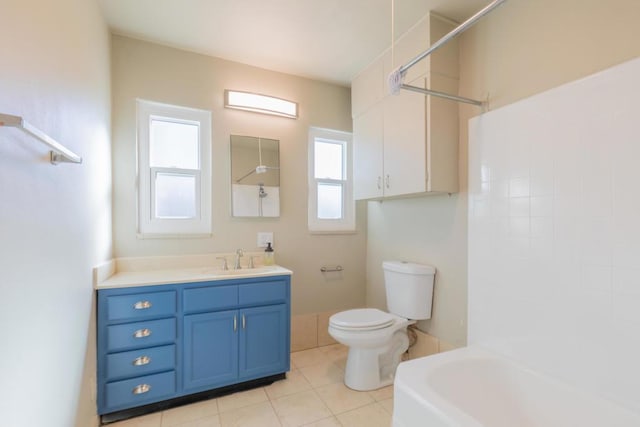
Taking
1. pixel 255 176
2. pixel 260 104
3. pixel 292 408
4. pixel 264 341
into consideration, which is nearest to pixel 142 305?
pixel 264 341

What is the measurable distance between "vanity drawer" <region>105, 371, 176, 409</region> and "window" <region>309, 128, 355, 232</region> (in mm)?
1574

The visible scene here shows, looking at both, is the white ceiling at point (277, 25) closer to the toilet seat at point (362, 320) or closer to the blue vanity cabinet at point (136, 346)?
the blue vanity cabinet at point (136, 346)

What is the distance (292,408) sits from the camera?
1.91 metres

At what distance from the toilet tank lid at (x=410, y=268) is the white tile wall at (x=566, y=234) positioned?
1.31ft

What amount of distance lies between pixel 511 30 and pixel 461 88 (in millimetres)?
398

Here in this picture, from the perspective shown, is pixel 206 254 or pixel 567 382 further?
pixel 206 254

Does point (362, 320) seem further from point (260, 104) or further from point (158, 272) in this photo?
point (260, 104)

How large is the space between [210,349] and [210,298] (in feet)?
1.10

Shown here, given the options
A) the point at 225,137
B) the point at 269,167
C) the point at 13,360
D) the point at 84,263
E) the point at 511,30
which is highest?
the point at 511,30

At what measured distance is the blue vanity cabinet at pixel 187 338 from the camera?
5.75 ft

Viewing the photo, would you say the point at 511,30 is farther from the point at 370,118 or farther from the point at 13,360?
the point at 13,360

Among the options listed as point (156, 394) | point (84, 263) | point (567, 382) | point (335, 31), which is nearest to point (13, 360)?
point (84, 263)

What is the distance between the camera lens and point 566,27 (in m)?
1.53

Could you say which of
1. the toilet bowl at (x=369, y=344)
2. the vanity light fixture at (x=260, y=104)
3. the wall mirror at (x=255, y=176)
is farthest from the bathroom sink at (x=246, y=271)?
the vanity light fixture at (x=260, y=104)
